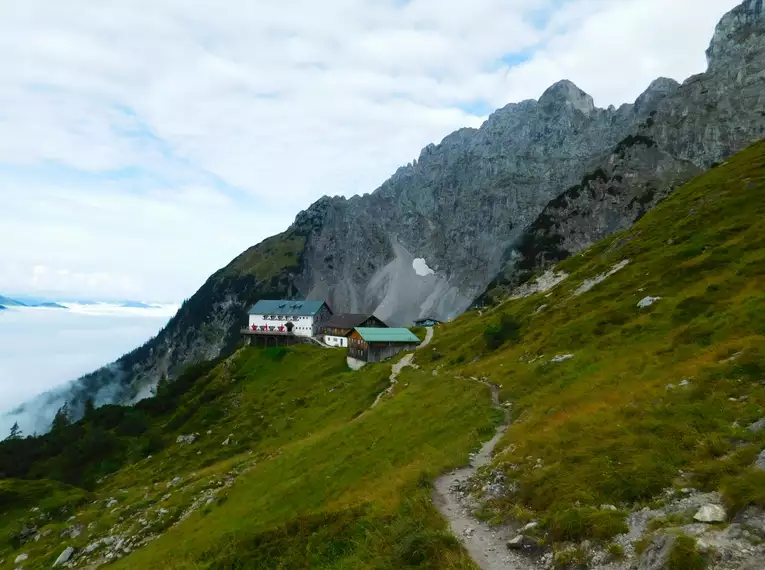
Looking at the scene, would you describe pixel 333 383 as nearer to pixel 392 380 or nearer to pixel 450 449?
pixel 392 380

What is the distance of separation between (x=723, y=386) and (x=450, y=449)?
1410cm

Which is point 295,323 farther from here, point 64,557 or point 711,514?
point 711,514

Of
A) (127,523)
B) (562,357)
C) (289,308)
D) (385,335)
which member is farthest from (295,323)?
(562,357)

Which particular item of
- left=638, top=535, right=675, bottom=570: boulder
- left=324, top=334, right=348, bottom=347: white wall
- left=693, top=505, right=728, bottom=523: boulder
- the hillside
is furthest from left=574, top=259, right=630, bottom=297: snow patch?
left=324, top=334, right=348, bottom=347: white wall

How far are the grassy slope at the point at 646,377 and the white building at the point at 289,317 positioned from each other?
95125 mm

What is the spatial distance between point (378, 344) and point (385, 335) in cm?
438

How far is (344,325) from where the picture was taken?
439 feet

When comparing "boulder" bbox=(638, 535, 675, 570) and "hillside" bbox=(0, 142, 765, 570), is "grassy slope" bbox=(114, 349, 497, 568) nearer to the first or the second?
"hillside" bbox=(0, 142, 765, 570)

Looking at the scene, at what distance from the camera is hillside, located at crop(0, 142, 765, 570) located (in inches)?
515

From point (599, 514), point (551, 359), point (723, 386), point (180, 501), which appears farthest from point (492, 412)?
point (180, 501)

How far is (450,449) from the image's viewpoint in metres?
26.3

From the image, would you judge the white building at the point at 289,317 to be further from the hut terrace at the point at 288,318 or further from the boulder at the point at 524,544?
the boulder at the point at 524,544

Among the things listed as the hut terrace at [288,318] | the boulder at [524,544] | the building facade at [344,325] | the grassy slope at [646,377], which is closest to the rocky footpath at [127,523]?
the grassy slope at [646,377]

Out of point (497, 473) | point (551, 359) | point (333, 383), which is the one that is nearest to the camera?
point (497, 473)
